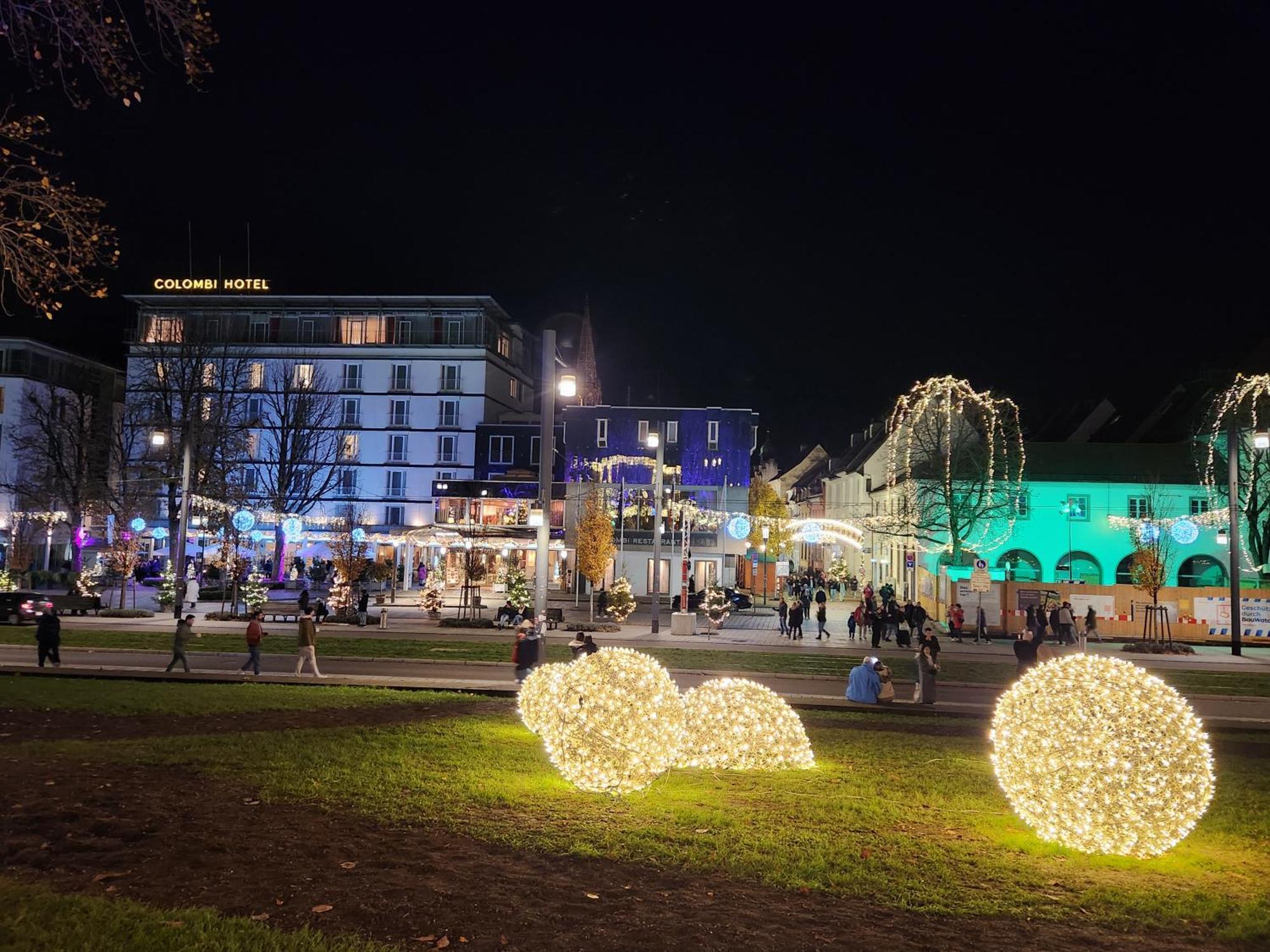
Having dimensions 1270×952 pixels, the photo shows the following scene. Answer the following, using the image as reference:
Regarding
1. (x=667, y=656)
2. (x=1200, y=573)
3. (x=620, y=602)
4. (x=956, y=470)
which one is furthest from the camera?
(x=1200, y=573)

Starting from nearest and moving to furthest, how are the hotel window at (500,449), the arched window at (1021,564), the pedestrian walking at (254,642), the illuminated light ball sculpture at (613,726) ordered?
the illuminated light ball sculpture at (613,726)
the pedestrian walking at (254,642)
the arched window at (1021,564)
the hotel window at (500,449)

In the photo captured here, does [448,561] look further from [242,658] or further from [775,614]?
[242,658]

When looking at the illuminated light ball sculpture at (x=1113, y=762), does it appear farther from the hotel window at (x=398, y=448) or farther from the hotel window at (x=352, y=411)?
the hotel window at (x=352, y=411)

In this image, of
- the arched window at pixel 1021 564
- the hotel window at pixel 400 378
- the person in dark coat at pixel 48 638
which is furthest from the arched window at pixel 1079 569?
the hotel window at pixel 400 378

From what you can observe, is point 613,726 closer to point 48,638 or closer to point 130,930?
point 130,930

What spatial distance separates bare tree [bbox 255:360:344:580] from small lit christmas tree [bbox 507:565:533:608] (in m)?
17.2

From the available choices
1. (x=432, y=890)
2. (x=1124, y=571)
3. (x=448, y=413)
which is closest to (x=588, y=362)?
(x=448, y=413)

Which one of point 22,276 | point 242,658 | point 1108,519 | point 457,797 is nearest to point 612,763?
point 457,797

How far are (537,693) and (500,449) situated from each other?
53.7 m

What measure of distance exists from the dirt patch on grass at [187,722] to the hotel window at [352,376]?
5595cm

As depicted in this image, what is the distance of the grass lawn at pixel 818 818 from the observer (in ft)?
23.3

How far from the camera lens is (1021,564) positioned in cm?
4622

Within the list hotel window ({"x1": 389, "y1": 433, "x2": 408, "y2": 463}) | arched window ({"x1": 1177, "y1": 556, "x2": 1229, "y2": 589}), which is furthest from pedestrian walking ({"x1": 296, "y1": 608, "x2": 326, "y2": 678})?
hotel window ({"x1": 389, "y1": 433, "x2": 408, "y2": 463})

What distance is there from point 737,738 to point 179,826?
240 inches
